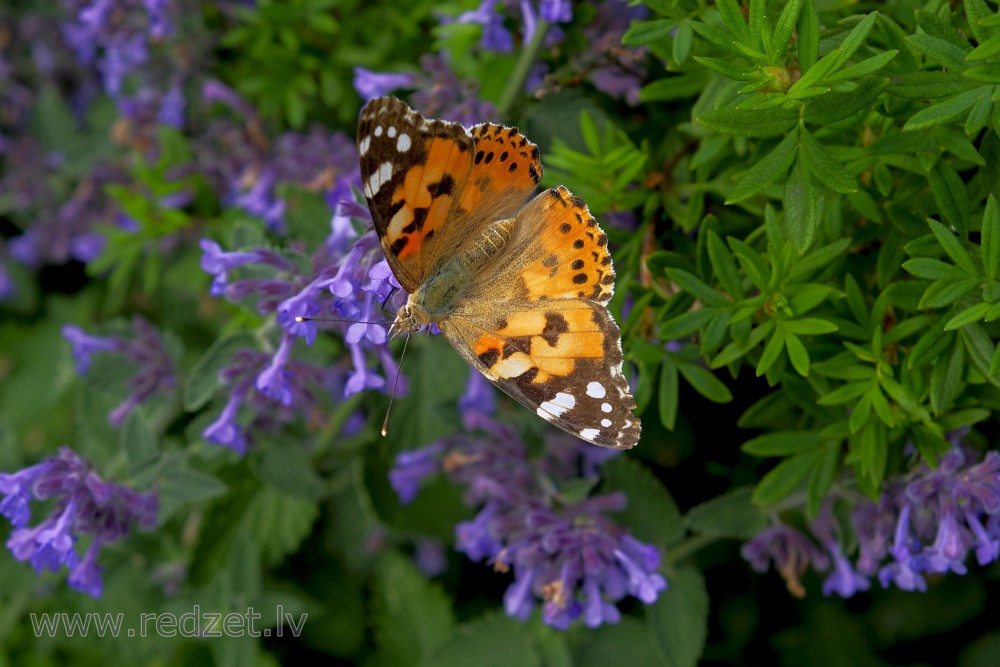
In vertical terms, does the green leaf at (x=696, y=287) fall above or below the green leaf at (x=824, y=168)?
below

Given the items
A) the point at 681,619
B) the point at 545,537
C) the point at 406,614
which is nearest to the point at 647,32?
the point at 545,537

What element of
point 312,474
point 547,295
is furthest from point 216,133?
point 547,295

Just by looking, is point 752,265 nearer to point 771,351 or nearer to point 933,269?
point 771,351

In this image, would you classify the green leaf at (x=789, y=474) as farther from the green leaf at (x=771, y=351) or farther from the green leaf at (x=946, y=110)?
the green leaf at (x=946, y=110)

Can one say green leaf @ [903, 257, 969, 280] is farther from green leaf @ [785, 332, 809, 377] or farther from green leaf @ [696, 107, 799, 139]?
green leaf @ [696, 107, 799, 139]

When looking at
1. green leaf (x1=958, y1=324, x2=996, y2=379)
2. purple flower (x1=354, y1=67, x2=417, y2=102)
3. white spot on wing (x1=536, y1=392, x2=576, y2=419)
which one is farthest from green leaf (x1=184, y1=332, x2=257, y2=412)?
green leaf (x1=958, y1=324, x2=996, y2=379)

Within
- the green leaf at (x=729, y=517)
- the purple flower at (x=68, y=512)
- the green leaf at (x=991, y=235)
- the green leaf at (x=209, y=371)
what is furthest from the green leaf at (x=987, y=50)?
the purple flower at (x=68, y=512)
